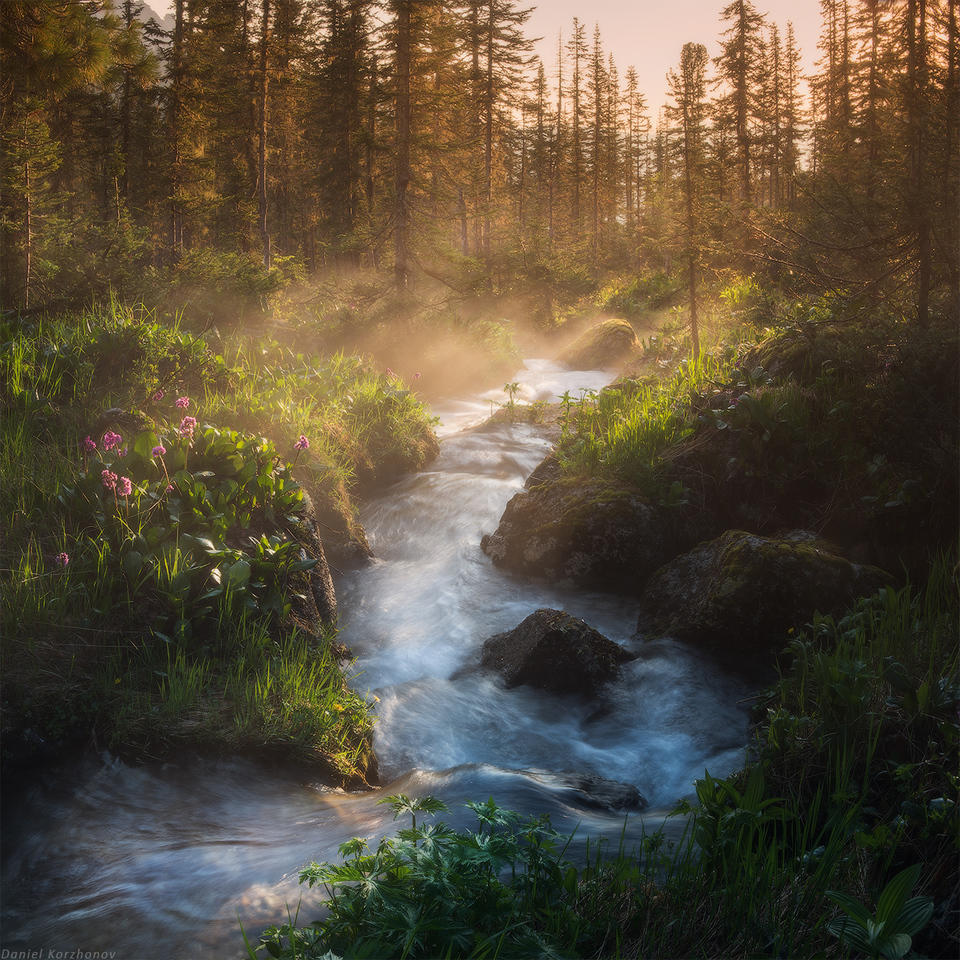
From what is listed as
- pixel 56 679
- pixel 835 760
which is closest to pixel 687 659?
pixel 835 760

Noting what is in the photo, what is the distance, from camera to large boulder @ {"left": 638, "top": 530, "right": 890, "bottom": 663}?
5.82 metres

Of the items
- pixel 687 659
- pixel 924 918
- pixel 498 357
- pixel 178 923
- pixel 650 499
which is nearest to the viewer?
pixel 924 918

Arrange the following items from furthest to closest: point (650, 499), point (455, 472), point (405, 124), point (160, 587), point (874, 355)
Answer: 1. point (405, 124)
2. point (455, 472)
3. point (650, 499)
4. point (874, 355)
5. point (160, 587)

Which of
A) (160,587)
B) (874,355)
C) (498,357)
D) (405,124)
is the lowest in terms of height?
(160,587)

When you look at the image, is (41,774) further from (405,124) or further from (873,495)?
(405,124)

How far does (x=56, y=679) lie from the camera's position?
4.12m

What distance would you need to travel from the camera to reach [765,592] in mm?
5906

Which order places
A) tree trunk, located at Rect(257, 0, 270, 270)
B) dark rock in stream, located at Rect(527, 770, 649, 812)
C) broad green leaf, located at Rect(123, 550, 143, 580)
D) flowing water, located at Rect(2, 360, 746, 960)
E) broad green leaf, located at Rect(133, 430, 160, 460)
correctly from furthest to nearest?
1. tree trunk, located at Rect(257, 0, 270, 270)
2. broad green leaf, located at Rect(133, 430, 160, 460)
3. broad green leaf, located at Rect(123, 550, 143, 580)
4. dark rock in stream, located at Rect(527, 770, 649, 812)
5. flowing water, located at Rect(2, 360, 746, 960)

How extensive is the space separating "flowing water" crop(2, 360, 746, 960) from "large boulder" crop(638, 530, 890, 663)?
0.31 metres

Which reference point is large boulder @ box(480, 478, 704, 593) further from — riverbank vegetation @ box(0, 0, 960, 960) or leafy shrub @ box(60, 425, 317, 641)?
leafy shrub @ box(60, 425, 317, 641)

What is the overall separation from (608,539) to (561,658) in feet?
6.75

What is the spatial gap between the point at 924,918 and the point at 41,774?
408cm

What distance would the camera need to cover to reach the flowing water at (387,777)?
2922 millimetres

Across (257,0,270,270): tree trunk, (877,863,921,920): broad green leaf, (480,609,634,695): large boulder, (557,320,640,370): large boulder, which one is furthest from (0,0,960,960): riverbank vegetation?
(257,0,270,270): tree trunk
